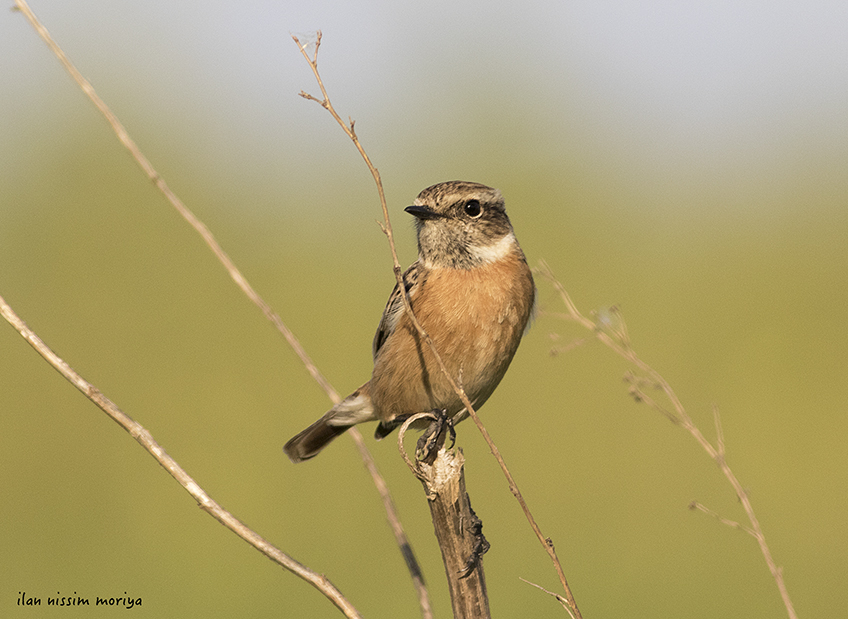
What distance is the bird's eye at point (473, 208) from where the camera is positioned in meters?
4.82

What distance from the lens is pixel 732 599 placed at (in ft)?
27.5

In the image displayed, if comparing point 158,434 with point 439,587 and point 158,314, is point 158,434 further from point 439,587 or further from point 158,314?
point 439,587

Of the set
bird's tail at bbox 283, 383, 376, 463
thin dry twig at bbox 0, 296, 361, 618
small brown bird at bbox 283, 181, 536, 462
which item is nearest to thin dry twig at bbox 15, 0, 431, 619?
thin dry twig at bbox 0, 296, 361, 618

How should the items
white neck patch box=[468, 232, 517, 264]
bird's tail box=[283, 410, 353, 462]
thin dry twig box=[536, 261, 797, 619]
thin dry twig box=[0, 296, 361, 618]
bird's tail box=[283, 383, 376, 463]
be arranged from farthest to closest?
bird's tail box=[283, 410, 353, 462]
bird's tail box=[283, 383, 376, 463]
white neck patch box=[468, 232, 517, 264]
thin dry twig box=[536, 261, 797, 619]
thin dry twig box=[0, 296, 361, 618]

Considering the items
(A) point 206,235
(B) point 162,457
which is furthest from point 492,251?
(B) point 162,457

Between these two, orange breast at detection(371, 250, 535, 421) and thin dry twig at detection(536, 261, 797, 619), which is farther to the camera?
orange breast at detection(371, 250, 535, 421)

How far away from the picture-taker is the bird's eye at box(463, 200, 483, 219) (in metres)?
4.82

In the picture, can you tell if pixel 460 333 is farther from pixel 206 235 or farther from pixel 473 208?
pixel 206 235

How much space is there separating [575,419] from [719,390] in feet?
5.77

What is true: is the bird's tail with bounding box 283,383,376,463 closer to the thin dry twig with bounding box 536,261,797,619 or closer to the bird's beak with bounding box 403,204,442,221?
the bird's beak with bounding box 403,204,442,221

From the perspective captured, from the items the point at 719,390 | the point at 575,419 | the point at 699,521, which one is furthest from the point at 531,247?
the point at 699,521

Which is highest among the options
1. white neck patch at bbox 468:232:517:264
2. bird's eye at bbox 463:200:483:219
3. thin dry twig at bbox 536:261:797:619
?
bird's eye at bbox 463:200:483:219

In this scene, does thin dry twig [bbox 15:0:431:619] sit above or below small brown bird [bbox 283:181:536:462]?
above

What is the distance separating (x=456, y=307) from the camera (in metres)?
4.55
